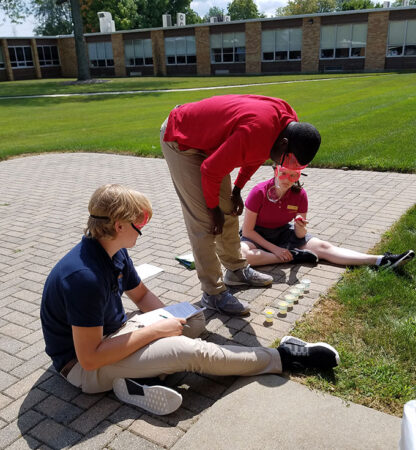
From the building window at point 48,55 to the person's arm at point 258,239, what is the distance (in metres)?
46.7

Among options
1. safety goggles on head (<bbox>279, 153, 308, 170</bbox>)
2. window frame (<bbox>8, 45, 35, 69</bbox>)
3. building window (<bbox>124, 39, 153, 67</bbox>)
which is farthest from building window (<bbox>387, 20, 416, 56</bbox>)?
safety goggles on head (<bbox>279, 153, 308, 170</bbox>)

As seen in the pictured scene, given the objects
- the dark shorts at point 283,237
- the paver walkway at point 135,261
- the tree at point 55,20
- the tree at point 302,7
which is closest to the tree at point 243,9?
the tree at point 302,7

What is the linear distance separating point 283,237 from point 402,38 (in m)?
33.6

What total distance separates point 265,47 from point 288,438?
39.3 m

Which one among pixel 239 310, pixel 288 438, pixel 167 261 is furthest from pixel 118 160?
pixel 288 438

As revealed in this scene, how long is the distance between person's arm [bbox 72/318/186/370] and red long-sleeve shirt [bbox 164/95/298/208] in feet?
3.27

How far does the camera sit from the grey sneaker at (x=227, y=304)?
3.63 m

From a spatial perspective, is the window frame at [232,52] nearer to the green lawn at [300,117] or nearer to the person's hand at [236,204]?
the green lawn at [300,117]

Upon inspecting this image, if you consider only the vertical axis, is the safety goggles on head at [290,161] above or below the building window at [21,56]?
below

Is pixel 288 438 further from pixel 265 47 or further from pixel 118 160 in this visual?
pixel 265 47

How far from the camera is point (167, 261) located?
4859 mm

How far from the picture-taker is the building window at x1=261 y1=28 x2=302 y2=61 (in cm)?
3678

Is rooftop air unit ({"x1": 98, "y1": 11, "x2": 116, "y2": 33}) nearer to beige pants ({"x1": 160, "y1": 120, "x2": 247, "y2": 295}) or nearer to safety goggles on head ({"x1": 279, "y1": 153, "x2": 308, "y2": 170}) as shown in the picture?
beige pants ({"x1": 160, "y1": 120, "x2": 247, "y2": 295})

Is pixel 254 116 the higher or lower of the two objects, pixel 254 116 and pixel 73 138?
the higher
